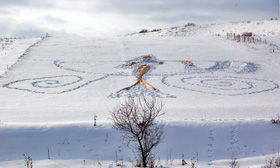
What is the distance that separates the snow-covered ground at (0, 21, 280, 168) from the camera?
304 inches

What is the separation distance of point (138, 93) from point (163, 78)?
8.32 feet

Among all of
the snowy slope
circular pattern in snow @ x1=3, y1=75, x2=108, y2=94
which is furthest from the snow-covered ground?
the snowy slope

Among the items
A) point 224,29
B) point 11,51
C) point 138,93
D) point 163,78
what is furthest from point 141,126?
point 224,29

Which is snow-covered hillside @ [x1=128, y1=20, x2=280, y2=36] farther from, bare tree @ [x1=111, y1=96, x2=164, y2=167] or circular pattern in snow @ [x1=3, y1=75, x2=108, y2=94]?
bare tree @ [x1=111, y1=96, x2=164, y2=167]

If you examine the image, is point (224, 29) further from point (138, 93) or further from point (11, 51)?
point (11, 51)

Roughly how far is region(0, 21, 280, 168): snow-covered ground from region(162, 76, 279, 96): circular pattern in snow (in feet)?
0.15

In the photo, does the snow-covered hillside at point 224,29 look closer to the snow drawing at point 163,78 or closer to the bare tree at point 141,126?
the snow drawing at point 163,78

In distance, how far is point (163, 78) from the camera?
46.4 feet

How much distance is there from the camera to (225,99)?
11.5m

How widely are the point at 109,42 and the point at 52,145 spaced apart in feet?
46.4

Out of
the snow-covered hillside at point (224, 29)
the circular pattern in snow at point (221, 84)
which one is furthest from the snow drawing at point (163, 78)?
the snow-covered hillside at point (224, 29)

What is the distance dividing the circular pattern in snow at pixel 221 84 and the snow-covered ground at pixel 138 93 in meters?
0.05

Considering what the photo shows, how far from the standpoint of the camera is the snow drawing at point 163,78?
12.6 m

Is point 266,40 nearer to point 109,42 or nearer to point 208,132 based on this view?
point 109,42
